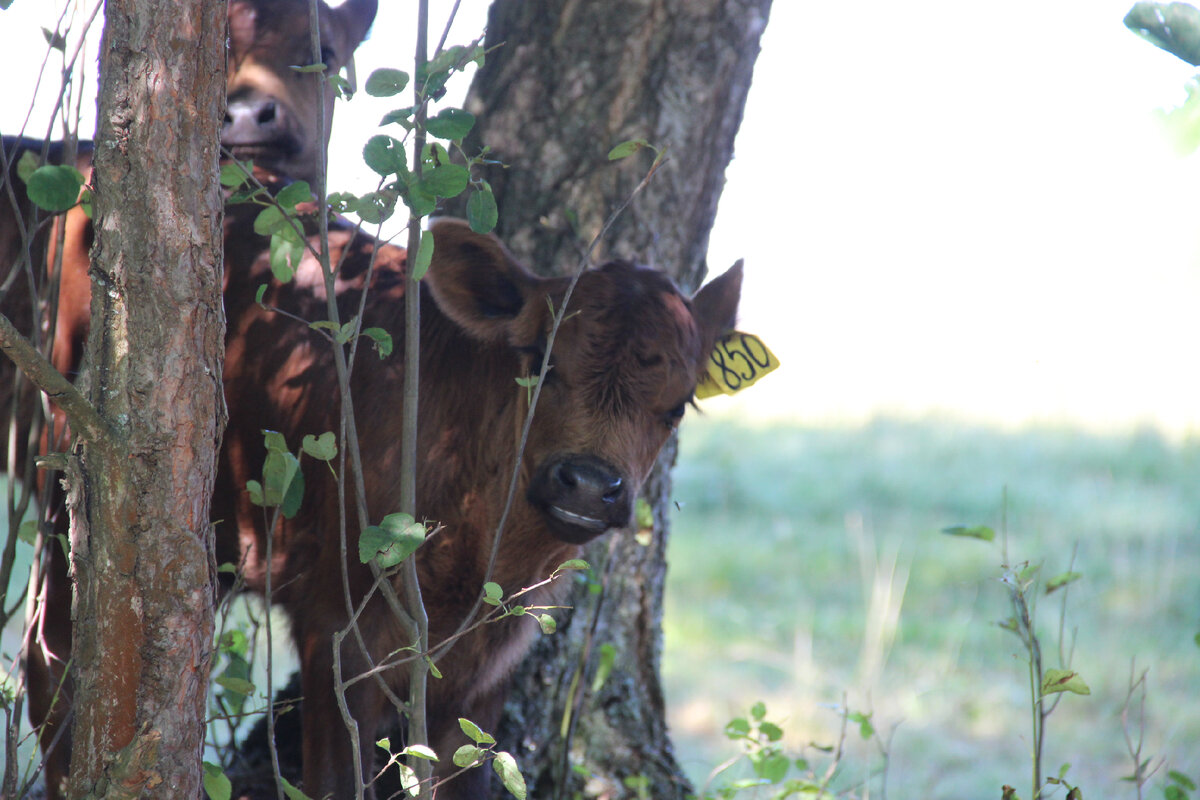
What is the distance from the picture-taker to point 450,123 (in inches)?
78.8

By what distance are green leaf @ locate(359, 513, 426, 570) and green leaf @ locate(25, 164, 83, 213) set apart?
779 mm

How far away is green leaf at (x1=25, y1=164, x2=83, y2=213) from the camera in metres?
1.80

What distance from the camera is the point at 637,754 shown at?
386 cm

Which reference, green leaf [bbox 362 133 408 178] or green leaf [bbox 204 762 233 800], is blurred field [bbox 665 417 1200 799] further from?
green leaf [bbox 362 133 408 178]

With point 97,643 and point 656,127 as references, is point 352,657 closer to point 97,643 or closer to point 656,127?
point 97,643

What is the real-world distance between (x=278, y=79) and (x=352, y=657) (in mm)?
2078

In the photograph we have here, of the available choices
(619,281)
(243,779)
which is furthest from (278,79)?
(243,779)

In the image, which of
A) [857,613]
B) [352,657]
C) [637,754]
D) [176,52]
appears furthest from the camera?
[857,613]

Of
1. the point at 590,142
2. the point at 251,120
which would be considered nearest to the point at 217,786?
the point at 251,120

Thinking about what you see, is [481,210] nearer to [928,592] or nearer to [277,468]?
[277,468]

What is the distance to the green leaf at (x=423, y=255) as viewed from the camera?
6.33 feet

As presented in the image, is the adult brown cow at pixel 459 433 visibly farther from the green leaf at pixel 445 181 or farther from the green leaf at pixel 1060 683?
the green leaf at pixel 1060 683

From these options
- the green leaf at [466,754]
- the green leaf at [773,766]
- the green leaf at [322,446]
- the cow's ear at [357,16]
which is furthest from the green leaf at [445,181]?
the cow's ear at [357,16]

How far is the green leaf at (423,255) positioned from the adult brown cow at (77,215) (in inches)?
45.5
